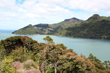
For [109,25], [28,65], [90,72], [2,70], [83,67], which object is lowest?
[90,72]

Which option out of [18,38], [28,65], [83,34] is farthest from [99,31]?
[28,65]

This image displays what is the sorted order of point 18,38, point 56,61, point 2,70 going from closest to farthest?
point 2,70, point 56,61, point 18,38

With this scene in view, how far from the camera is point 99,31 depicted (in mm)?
153375

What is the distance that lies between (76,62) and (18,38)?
17.9 meters

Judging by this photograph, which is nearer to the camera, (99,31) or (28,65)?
(28,65)

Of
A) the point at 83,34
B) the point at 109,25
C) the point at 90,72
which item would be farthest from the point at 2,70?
the point at 109,25

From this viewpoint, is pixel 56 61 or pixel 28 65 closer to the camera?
pixel 28 65

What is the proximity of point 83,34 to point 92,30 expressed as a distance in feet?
67.6

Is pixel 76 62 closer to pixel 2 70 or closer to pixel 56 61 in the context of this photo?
pixel 56 61

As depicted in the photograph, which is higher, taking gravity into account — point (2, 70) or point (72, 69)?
point (2, 70)

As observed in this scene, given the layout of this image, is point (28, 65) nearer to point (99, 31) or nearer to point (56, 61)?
point (56, 61)

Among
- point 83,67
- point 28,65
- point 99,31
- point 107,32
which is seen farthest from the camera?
point 99,31

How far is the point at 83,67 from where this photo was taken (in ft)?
48.3

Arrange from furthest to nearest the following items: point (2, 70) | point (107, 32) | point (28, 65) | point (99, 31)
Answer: point (99, 31) → point (107, 32) → point (28, 65) → point (2, 70)
